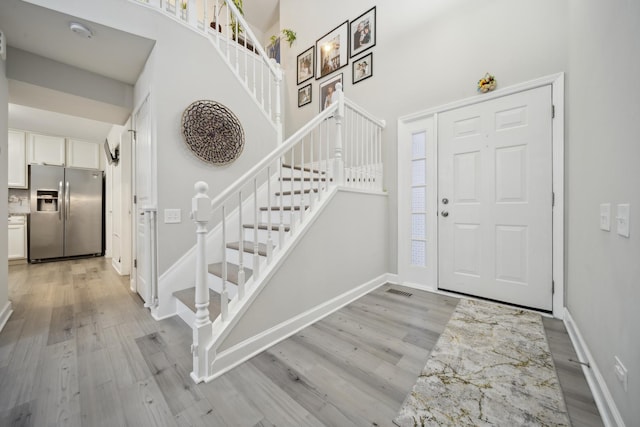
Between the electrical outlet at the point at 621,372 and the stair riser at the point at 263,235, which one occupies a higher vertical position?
the stair riser at the point at 263,235

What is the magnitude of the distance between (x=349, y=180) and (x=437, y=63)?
1571 millimetres

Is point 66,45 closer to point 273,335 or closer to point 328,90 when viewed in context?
point 328,90

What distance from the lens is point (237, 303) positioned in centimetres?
155

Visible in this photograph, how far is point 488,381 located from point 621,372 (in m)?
0.54

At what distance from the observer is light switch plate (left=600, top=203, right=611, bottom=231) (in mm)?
1144

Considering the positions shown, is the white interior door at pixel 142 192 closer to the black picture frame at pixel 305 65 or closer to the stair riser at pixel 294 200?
the stair riser at pixel 294 200

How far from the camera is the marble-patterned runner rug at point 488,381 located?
1099 millimetres

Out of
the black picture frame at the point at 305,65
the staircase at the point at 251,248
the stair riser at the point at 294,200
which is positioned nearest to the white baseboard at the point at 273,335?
the staircase at the point at 251,248

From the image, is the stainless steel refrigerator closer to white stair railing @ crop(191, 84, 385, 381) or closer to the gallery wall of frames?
white stair railing @ crop(191, 84, 385, 381)

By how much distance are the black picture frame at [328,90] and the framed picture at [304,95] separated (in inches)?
10.2

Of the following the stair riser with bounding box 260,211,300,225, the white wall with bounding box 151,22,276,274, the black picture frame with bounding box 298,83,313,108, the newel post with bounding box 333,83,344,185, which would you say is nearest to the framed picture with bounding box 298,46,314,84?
the black picture frame with bounding box 298,83,313,108

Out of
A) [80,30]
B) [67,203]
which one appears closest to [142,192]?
[80,30]

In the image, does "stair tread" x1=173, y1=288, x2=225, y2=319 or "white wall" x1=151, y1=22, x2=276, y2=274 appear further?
"white wall" x1=151, y1=22, x2=276, y2=274

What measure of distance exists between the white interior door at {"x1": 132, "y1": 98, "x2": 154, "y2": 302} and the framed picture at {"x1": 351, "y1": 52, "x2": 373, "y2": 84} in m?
2.51
